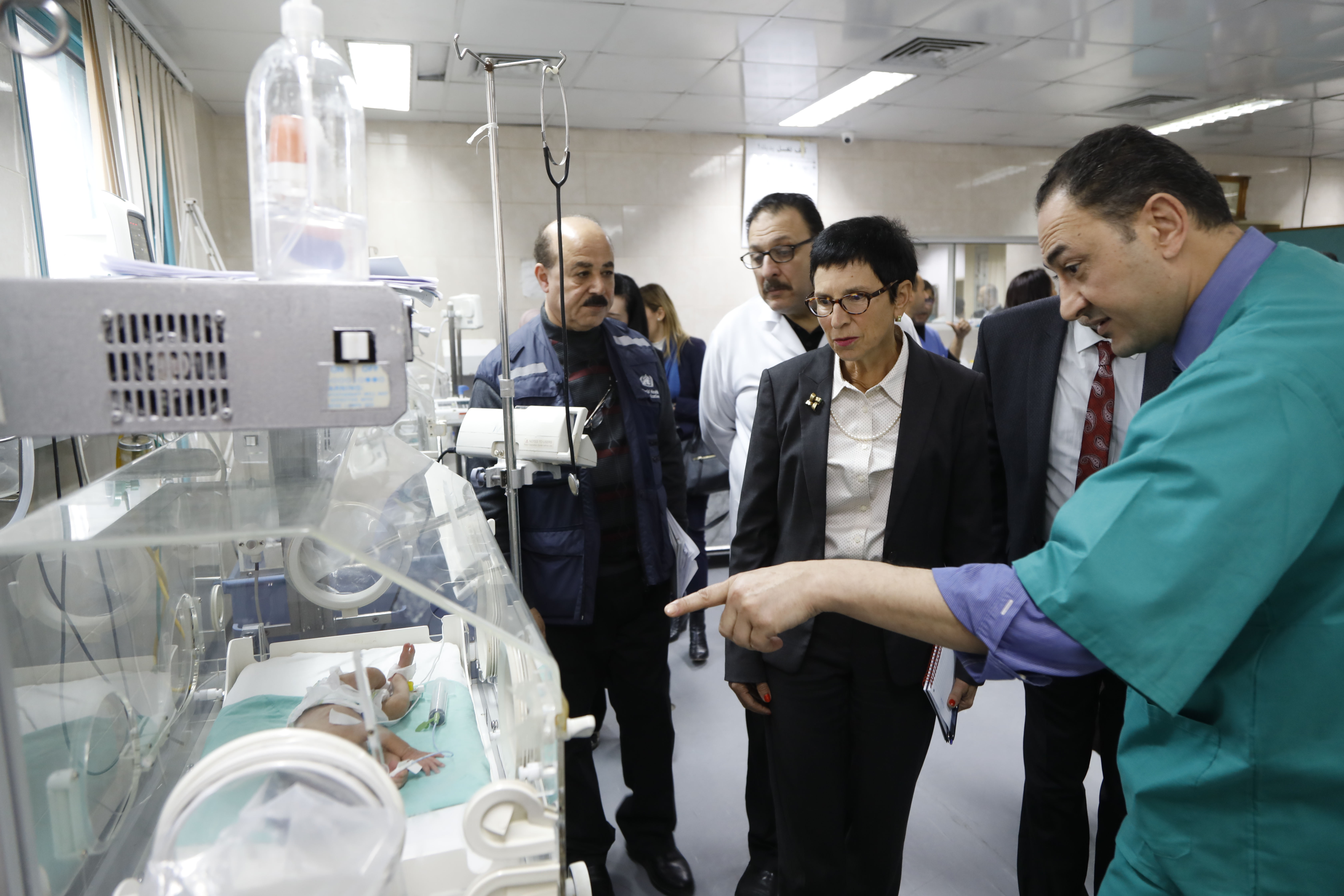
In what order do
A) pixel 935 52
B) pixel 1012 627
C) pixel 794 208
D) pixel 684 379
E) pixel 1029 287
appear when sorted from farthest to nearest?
pixel 935 52
pixel 684 379
pixel 1029 287
pixel 794 208
pixel 1012 627

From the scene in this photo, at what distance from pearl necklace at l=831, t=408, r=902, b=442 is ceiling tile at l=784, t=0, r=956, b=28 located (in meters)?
2.53

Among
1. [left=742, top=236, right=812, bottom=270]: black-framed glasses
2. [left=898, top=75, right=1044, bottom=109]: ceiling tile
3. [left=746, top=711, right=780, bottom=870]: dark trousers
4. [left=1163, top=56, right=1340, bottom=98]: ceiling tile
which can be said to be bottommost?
[left=746, top=711, right=780, bottom=870]: dark trousers

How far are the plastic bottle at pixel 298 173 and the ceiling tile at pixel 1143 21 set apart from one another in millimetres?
3824

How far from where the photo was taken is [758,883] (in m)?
2.04

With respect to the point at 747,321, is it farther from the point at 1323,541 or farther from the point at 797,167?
the point at 797,167

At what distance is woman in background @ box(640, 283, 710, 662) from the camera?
364 cm

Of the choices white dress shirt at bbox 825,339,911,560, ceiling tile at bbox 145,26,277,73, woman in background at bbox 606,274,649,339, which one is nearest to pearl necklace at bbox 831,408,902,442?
white dress shirt at bbox 825,339,911,560

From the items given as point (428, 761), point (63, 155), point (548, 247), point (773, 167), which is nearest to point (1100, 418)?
point (548, 247)

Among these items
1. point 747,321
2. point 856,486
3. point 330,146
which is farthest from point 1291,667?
point 747,321

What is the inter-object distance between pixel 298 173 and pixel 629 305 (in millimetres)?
2667

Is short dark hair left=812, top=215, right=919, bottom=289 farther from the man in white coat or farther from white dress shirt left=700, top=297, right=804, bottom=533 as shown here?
white dress shirt left=700, top=297, right=804, bottom=533

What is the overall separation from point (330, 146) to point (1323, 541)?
47.8 inches

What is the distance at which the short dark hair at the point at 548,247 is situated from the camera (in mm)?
2113

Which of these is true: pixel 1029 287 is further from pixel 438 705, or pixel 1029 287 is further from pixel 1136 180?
pixel 438 705
